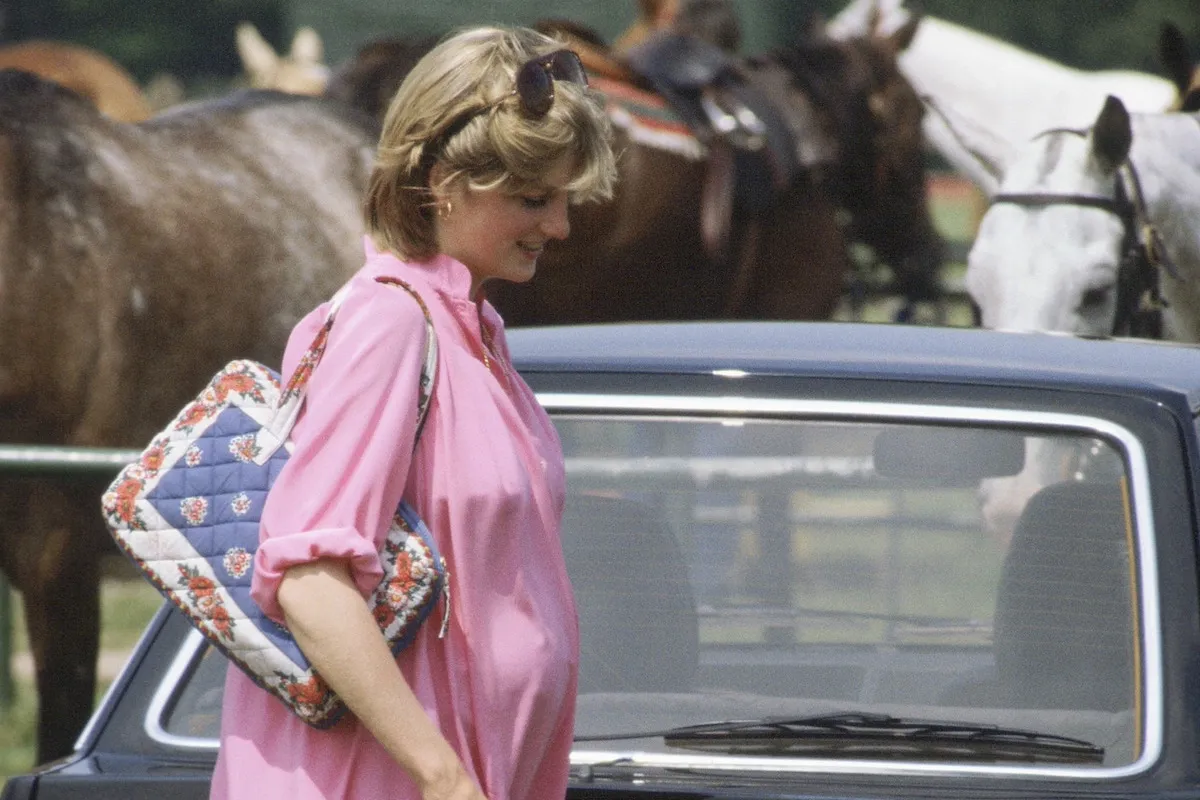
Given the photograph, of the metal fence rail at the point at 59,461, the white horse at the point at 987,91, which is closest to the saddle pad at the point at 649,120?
the white horse at the point at 987,91

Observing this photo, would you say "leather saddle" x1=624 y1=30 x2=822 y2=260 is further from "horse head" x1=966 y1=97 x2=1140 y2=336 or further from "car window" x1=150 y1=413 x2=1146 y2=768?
"car window" x1=150 y1=413 x2=1146 y2=768

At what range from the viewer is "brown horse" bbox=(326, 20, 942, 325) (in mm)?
8516

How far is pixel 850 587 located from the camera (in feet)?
9.80

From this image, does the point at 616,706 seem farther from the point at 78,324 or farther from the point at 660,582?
the point at 78,324

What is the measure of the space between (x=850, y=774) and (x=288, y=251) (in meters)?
4.30

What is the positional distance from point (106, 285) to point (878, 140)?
524 cm

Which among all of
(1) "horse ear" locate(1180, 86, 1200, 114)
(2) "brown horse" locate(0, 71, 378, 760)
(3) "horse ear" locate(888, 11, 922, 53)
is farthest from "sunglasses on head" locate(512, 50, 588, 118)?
(3) "horse ear" locate(888, 11, 922, 53)

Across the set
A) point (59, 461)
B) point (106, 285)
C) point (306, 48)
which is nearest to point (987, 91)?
point (106, 285)

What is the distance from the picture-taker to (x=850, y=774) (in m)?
2.55

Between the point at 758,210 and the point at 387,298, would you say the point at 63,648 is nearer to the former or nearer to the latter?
the point at 387,298

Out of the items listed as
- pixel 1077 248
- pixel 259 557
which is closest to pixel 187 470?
pixel 259 557

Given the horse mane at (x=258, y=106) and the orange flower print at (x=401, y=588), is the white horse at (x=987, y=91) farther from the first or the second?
the orange flower print at (x=401, y=588)

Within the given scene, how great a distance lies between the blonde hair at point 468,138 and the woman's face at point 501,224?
1 cm

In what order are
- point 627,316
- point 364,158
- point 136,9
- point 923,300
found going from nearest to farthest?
point 364,158
point 627,316
point 923,300
point 136,9
